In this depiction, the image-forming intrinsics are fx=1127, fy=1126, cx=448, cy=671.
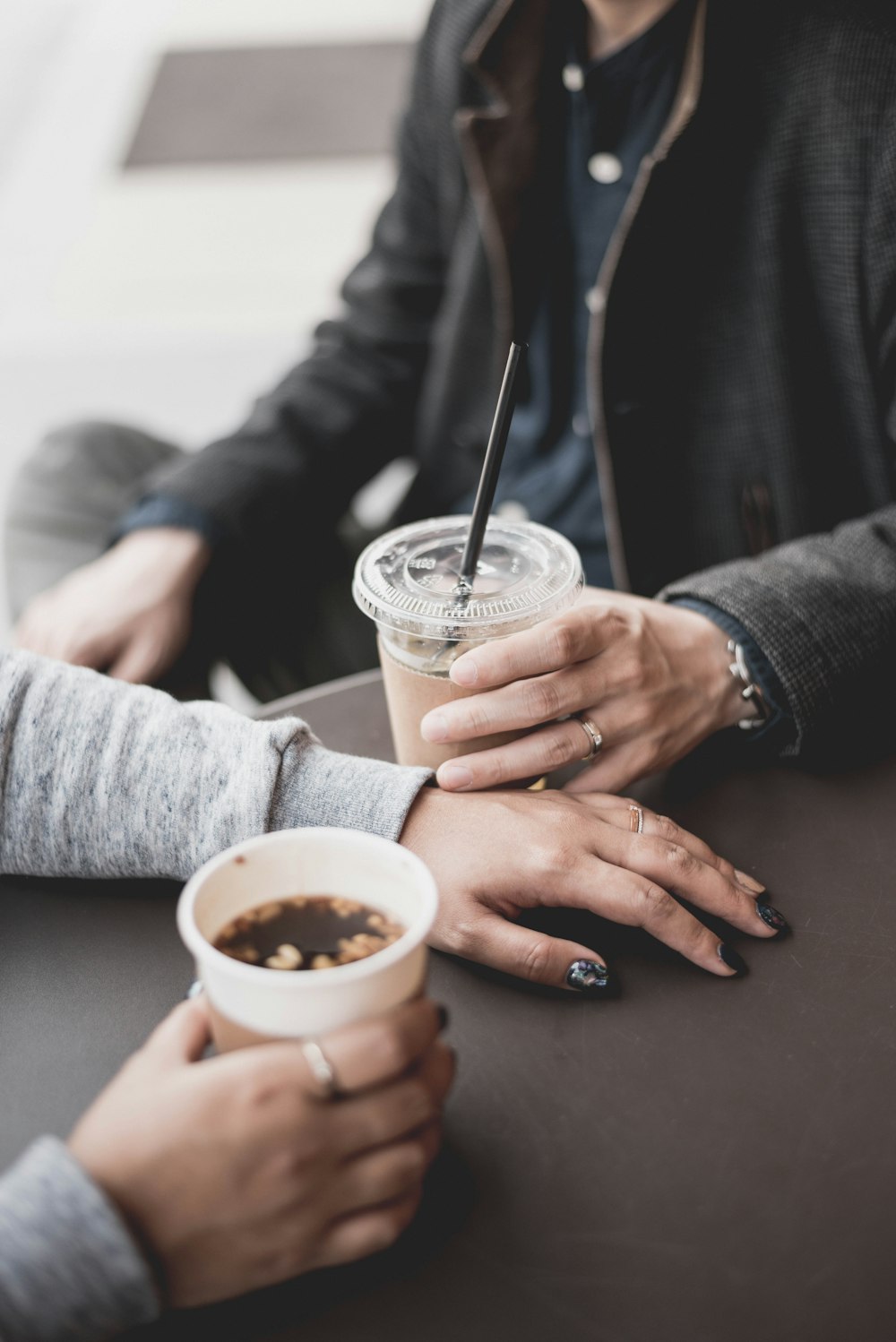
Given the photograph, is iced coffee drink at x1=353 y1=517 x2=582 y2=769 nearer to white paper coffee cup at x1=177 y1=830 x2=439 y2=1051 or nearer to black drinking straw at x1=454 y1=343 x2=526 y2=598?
black drinking straw at x1=454 y1=343 x2=526 y2=598

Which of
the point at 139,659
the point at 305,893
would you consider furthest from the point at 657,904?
the point at 139,659

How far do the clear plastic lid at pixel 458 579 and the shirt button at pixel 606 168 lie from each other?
0.72m

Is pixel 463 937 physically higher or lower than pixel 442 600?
lower

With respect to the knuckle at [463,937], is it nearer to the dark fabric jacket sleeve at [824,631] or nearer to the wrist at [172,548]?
the dark fabric jacket sleeve at [824,631]

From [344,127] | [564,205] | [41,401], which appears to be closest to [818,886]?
[564,205]

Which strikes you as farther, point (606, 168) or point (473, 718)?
point (606, 168)

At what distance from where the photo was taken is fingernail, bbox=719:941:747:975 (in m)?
0.79

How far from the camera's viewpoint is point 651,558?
151cm

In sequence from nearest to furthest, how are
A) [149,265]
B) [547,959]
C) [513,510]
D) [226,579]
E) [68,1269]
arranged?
1. [68,1269]
2. [547,959]
3. [226,579]
4. [513,510]
5. [149,265]

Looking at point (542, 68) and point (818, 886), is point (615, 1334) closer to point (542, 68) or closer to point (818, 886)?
point (818, 886)

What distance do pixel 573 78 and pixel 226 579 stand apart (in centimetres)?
79

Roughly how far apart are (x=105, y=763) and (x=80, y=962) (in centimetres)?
15

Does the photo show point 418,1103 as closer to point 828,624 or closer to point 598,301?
point 828,624

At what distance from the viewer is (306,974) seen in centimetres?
55
